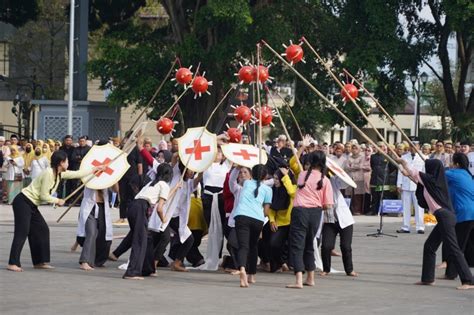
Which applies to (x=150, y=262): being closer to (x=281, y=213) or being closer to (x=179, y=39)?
(x=281, y=213)

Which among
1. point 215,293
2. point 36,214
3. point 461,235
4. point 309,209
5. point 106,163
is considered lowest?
point 215,293

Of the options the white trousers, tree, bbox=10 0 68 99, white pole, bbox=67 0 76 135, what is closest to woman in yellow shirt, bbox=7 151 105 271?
the white trousers

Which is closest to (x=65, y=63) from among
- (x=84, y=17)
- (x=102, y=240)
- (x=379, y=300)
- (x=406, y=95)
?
(x=84, y=17)

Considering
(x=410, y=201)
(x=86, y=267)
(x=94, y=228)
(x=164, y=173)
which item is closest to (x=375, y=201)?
(x=410, y=201)

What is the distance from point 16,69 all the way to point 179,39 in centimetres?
2692

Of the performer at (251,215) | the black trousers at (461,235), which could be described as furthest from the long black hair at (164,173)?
the black trousers at (461,235)

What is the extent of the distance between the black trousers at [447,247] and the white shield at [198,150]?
3.25 metres

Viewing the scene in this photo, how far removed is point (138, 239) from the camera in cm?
1584

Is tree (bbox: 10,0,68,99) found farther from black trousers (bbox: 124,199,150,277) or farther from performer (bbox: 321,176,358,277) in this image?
black trousers (bbox: 124,199,150,277)

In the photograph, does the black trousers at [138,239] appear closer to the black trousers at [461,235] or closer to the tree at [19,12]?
the black trousers at [461,235]

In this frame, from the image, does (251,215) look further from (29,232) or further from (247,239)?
(29,232)

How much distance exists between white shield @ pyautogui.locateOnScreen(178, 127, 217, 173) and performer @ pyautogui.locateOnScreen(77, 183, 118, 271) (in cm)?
124

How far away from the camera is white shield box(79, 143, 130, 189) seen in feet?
56.3

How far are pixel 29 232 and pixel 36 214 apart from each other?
0.27m
